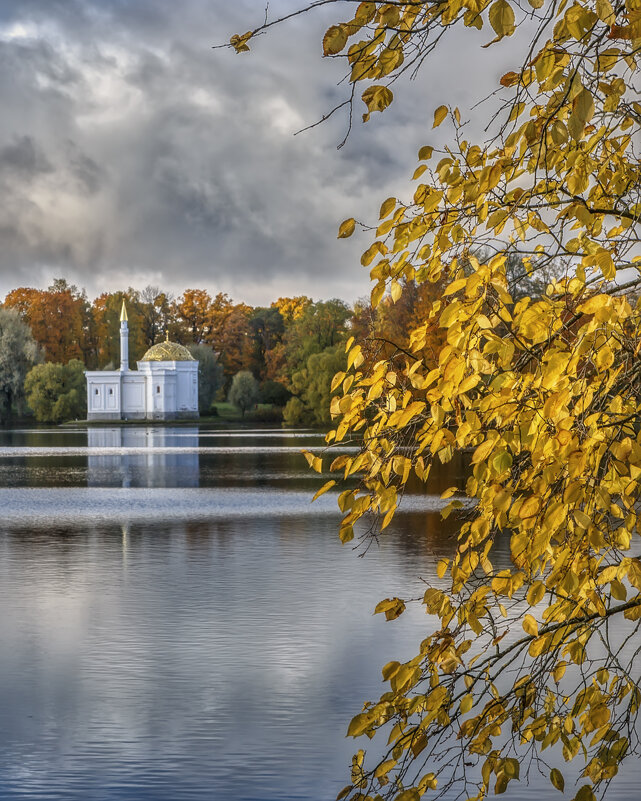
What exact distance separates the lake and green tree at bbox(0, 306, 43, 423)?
68.6 m

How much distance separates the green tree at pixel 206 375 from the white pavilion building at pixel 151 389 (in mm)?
2469

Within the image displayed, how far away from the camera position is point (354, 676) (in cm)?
813

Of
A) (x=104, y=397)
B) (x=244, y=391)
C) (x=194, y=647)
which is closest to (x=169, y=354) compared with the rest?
(x=104, y=397)

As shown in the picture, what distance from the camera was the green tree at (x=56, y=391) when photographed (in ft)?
283

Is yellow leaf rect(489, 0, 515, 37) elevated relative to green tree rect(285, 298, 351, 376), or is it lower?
lower

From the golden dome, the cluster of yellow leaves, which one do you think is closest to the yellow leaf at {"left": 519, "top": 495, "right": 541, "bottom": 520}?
the cluster of yellow leaves

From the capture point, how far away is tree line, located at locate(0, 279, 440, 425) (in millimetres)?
81938

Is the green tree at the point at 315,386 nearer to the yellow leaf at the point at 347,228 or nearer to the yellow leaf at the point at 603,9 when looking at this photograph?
the yellow leaf at the point at 347,228

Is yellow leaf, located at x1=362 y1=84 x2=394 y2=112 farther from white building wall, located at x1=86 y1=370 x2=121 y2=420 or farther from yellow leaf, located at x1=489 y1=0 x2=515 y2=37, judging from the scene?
white building wall, located at x1=86 y1=370 x2=121 y2=420

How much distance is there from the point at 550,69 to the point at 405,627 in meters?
8.01

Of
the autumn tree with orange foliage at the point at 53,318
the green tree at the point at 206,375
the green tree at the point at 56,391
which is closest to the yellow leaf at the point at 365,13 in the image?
the green tree at the point at 56,391

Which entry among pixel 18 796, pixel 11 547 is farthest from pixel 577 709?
pixel 11 547

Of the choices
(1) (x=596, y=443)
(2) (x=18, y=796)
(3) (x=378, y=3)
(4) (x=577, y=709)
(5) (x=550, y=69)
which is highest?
(3) (x=378, y=3)

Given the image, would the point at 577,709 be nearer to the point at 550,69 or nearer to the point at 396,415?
the point at 396,415
